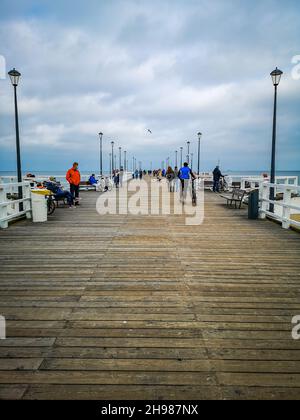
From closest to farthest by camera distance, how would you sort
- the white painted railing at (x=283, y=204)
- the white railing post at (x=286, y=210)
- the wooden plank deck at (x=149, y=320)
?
the wooden plank deck at (x=149, y=320), the white painted railing at (x=283, y=204), the white railing post at (x=286, y=210)

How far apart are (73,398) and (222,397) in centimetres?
113

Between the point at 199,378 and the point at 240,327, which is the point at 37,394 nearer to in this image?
the point at 199,378

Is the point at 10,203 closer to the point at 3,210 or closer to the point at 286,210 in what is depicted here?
the point at 3,210

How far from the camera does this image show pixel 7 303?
3787 millimetres

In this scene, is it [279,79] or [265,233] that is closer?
[265,233]

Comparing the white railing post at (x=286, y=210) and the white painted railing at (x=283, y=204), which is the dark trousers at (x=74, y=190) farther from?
the white railing post at (x=286, y=210)

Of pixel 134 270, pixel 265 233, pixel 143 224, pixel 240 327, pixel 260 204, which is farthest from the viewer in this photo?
pixel 260 204

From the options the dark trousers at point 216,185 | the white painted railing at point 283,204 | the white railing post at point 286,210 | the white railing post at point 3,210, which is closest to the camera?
the white painted railing at point 283,204

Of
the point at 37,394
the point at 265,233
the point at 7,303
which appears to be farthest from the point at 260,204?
the point at 37,394

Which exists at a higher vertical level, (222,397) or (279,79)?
(279,79)

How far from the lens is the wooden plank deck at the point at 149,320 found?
7.75ft

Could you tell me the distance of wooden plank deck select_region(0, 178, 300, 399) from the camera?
236cm

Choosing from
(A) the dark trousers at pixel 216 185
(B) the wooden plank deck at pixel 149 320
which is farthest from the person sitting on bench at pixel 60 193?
(A) the dark trousers at pixel 216 185
